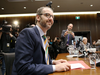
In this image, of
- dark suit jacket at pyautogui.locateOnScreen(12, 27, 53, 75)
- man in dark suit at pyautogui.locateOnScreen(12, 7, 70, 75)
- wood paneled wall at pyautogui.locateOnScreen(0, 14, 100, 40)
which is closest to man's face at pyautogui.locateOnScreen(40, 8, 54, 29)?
man in dark suit at pyautogui.locateOnScreen(12, 7, 70, 75)

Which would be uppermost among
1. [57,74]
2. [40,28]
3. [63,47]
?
[40,28]

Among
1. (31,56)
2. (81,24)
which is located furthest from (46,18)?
(81,24)

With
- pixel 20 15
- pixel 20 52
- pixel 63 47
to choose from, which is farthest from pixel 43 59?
pixel 20 15

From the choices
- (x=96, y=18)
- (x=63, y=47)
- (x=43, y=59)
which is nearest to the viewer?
(x=43, y=59)

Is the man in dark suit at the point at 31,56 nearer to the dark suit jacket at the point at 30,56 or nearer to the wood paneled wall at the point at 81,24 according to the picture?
the dark suit jacket at the point at 30,56

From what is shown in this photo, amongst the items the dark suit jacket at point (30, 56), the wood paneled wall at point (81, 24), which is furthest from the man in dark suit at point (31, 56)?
the wood paneled wall at point (81, 24)

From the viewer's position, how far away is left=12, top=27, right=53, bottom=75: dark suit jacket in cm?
80

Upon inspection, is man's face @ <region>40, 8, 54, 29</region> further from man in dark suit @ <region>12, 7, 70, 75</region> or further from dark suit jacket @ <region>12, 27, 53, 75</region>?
dark suit jacket @ <region>12, 27, 53, 75</region>

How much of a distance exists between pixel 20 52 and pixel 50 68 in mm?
278

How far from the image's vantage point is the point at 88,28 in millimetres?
7801

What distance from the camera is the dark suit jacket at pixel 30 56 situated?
0.80 metres

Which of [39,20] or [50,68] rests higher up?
[39,20]

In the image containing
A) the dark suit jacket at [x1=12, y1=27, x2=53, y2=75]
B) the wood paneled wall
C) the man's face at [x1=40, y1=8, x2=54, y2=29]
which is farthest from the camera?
the wood paneled wall

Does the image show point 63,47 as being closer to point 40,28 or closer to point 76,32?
point 40,28
